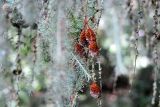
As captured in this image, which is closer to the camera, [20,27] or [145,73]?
[20,27]

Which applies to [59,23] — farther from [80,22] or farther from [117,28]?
[117,28]

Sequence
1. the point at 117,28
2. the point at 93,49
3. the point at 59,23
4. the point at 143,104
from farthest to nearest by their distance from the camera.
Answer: the point at 143,104 < the point at 117,28 < the point at 93,49 < the point at 59,23

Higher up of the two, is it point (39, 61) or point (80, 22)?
point (80, 22)

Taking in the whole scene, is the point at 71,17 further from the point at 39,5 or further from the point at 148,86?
the point at 148,86

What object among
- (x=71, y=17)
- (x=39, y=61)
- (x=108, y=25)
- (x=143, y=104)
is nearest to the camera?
(x=71, y=17)

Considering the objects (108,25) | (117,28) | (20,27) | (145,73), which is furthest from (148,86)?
(20,27)

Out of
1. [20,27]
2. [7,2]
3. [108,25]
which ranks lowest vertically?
[108,25]
